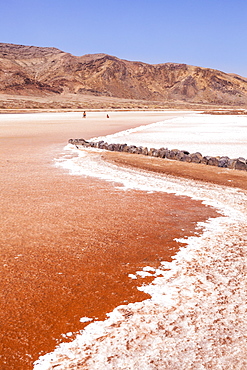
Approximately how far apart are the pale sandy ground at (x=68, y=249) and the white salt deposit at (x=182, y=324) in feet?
0.55

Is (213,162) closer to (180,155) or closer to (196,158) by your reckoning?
(196,158)

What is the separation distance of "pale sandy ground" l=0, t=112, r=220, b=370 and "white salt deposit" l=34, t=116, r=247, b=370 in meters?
0.17

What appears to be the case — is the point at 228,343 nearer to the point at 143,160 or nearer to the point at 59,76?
the point at 143,160

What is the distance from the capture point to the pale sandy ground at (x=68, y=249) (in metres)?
3.14

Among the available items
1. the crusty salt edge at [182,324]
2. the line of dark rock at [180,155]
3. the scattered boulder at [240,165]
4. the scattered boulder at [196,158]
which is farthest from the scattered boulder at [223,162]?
the crusty salt edge at [182,324]

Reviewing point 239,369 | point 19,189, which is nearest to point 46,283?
point 239,369

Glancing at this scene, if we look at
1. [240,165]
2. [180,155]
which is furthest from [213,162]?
[180,155]

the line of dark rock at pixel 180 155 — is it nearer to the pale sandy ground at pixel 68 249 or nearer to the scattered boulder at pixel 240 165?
the scattered boulder at pixel 240 165

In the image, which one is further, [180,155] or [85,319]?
[180,155]

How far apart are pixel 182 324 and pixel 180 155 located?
10.0 metres

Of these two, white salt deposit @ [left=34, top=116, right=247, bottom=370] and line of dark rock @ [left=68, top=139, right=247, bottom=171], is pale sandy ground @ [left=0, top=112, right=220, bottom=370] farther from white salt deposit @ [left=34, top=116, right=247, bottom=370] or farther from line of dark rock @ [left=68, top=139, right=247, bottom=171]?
line of dark rock @ [left=68, top=139, right=247, bottom=171]

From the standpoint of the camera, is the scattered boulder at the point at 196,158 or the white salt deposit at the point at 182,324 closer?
the white salt deposit at the point at 182,324

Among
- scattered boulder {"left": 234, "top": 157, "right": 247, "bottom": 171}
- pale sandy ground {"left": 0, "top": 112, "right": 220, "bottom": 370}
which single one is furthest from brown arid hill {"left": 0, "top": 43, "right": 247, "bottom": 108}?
pale sandy ground {"left": 0, "top": 112, "right": 220, "bottom": 370}

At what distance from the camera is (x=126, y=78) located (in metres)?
144
